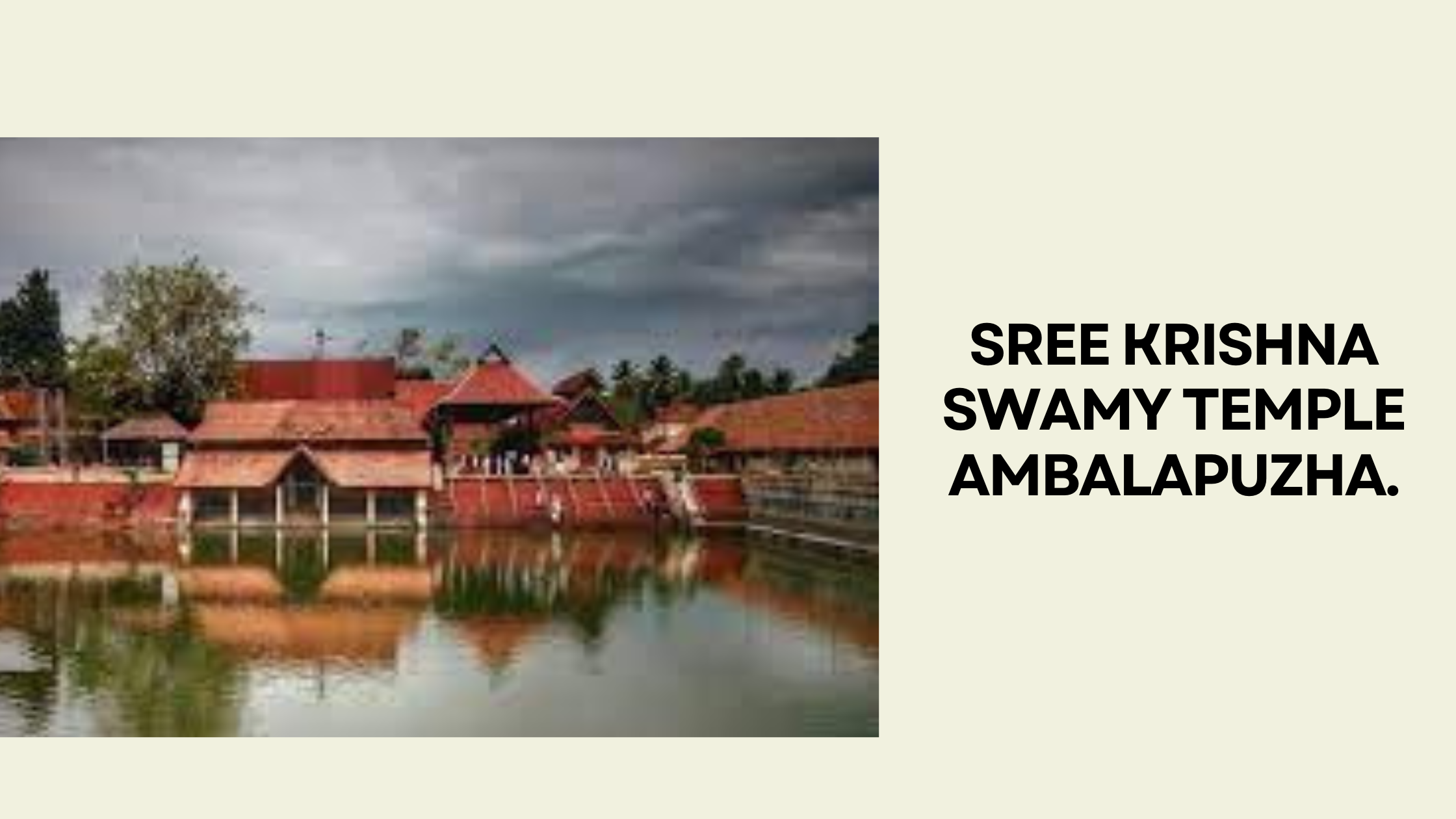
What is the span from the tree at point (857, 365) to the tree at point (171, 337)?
1131cm

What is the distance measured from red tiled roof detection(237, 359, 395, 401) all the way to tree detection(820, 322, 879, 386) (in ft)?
30.4

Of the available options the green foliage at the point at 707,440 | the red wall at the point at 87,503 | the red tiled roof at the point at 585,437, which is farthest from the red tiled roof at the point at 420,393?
the red wall at the point at 87,503

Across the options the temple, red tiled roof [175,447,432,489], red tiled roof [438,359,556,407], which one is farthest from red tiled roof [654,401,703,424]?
red tiled roof [175,447,432,489]

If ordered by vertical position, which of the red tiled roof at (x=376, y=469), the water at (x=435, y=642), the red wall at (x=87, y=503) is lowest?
the water at (x=435, y=642)

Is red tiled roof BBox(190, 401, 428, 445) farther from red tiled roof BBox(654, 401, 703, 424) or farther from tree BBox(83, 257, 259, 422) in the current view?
red tiled roof BBox(654, 401, 703, 424)

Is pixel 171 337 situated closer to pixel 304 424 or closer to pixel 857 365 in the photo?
pixel 304 424

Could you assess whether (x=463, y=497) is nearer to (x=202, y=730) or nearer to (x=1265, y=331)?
(x=202, y=730)

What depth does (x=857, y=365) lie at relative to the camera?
30406 mm

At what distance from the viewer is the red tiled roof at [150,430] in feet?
85.6

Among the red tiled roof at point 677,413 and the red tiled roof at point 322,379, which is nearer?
the red tiled roof at point 322,379

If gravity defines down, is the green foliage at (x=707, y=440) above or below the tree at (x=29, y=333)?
below

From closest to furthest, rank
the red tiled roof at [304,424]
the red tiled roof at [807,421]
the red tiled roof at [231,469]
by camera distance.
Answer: the red tiled roof at [807,421] → the red tiled roof at [231,469] → the red tiled roof at [304,424]

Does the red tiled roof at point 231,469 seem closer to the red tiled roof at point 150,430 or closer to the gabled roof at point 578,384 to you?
the red tiled roof at point 150,430

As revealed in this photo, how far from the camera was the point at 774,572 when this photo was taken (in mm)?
18641
